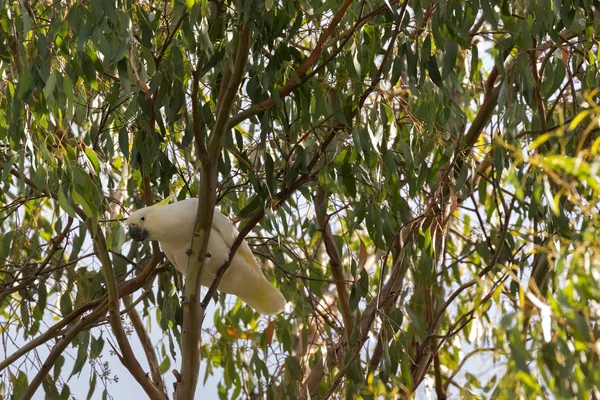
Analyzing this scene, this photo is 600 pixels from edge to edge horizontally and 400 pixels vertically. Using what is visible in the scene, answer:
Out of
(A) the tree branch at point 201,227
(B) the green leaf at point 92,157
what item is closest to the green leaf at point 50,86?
(B) the green leaf at point 92,157

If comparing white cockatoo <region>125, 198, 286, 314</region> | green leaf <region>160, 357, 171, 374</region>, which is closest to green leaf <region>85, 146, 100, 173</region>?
white cockatoo <region>125, 198, 286, 314</region>

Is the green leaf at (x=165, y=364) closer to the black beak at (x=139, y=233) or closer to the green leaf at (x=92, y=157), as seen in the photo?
the black beak at (x=139, y=233)

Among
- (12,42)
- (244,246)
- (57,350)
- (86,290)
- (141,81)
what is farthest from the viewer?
(86,290)

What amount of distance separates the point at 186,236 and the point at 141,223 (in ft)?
0.50

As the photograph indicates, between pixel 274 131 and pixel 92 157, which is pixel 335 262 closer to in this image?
pixel 274 131

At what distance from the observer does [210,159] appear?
2.30 m

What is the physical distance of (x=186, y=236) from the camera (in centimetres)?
263

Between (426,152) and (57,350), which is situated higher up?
(426,152)

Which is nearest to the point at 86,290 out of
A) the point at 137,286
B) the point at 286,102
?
the point at 137,286

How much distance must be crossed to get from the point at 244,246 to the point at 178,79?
2.13 ft

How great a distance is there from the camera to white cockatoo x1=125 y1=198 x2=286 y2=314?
262cm

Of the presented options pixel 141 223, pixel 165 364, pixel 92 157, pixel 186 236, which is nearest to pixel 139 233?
pixel 141 223

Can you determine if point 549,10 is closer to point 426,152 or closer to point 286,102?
point 426,152

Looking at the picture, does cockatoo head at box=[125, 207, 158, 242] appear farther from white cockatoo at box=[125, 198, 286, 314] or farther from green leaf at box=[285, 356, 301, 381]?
green leaf at box=[285, 356, 301, 381]
